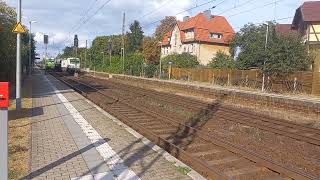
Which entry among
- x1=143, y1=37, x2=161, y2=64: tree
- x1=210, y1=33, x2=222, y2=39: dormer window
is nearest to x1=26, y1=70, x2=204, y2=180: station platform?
x1=210, y1=33, x2=222, y2=39: dormer window

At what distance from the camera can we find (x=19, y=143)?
962cm

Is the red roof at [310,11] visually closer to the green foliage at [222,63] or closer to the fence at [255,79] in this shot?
the green foliage at [222,63]

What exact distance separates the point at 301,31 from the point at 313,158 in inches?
1766

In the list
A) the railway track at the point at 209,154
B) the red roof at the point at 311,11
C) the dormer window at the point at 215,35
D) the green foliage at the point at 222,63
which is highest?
the red roof at the point at 311,11

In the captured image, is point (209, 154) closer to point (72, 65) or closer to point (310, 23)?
point (310, 23)

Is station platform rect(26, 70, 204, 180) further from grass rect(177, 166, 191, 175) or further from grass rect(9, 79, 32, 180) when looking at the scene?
grass rect(9, 79, 32, 180)

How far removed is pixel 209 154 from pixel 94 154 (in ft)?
7.99

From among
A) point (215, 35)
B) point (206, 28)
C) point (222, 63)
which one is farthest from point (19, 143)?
point (215, 35)

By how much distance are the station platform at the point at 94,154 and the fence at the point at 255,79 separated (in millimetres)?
18779

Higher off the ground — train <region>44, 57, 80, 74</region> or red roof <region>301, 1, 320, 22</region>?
red roof <region>301, 1, 320, 22</region>

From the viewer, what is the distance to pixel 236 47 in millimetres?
67312

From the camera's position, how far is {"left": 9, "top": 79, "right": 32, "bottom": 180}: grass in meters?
7.39

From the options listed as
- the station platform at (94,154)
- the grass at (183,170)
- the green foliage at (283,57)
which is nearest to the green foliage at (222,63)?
the green foliage at (283,57)

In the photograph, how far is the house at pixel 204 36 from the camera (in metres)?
71.8
